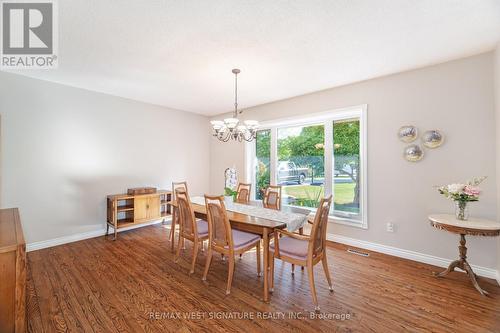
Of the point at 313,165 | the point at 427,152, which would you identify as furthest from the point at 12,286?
the point at 427,152

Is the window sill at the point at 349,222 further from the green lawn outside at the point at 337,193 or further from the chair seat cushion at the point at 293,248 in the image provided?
the chair seat cushion at the point at 293,248

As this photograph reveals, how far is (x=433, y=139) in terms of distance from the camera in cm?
290

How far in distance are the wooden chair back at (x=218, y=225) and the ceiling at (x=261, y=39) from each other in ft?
5.72

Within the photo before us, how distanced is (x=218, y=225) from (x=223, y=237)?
144mm

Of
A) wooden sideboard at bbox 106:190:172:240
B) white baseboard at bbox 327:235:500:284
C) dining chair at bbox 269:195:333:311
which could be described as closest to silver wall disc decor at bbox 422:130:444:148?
white baseboard at bbox 327:235:500:284

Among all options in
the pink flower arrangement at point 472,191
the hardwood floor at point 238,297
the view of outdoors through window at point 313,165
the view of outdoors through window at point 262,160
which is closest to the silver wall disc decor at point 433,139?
the pink flower arrangement at point 472,191

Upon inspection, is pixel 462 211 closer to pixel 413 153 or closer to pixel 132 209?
pixel 413 153

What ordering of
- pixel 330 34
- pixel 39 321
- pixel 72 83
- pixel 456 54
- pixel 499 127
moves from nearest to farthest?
pixel 39 321 < pixel 330 34 < pixel 499 127 < pixel 456 54 < pixel 72 83

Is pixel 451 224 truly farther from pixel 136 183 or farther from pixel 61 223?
pixel 61 223

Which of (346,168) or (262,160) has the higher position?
(262,160)

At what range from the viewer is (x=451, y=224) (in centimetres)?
235

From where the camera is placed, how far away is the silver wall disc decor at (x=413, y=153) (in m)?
3.02

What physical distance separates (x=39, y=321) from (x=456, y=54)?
5172 millimetres


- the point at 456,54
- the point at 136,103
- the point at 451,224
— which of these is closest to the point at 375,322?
the point at 451,224
